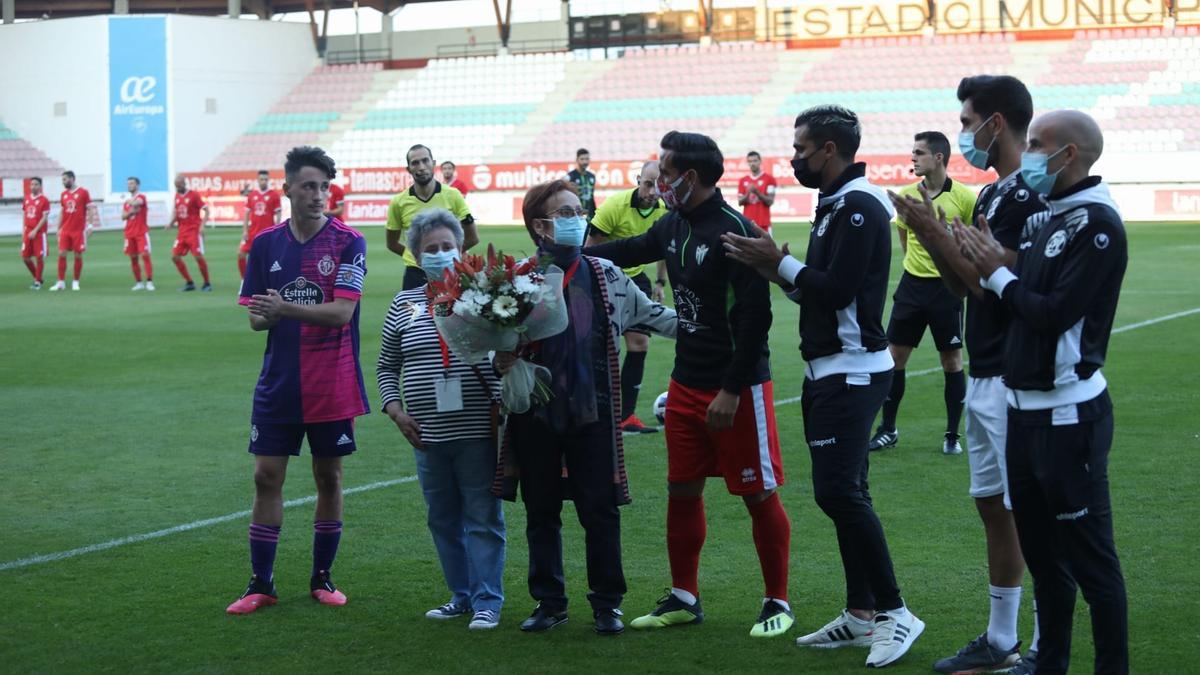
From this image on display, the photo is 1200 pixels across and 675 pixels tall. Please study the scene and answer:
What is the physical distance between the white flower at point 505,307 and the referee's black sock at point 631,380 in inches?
212

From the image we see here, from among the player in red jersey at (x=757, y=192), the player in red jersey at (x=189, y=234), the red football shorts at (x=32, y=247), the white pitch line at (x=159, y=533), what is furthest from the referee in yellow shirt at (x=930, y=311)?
the red football shorts at (x=32, y=247)

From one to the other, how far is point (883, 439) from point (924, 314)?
0.89m

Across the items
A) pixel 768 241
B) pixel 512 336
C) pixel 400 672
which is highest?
pixel 768 241

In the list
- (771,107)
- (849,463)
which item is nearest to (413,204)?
(849,463)

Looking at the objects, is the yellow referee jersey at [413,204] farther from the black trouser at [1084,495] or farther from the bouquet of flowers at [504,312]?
the black trouser at [1084,495]

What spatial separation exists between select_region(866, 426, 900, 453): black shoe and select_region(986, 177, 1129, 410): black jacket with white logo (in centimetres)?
501

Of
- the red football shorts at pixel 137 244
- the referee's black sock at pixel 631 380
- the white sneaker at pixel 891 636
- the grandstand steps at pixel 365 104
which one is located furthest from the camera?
the grandstand steps at pixel 365 104

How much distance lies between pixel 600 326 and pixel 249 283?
162 cm

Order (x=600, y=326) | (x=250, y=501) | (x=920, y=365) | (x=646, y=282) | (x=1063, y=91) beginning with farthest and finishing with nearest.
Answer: (x=1063, y=91) < (x=920, y=365) < (x=646, y=282) < (x=250, y=501) < (x=600, y=326)

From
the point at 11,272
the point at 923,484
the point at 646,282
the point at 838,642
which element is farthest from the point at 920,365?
the point at 11,272

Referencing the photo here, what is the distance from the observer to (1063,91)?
46.5 metres

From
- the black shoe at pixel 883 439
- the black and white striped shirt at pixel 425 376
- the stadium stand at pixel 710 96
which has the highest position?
the stadium stand at pixel 710 96

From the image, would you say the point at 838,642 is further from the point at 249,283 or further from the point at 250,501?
the point at 250,501

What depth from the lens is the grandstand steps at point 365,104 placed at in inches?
2210
